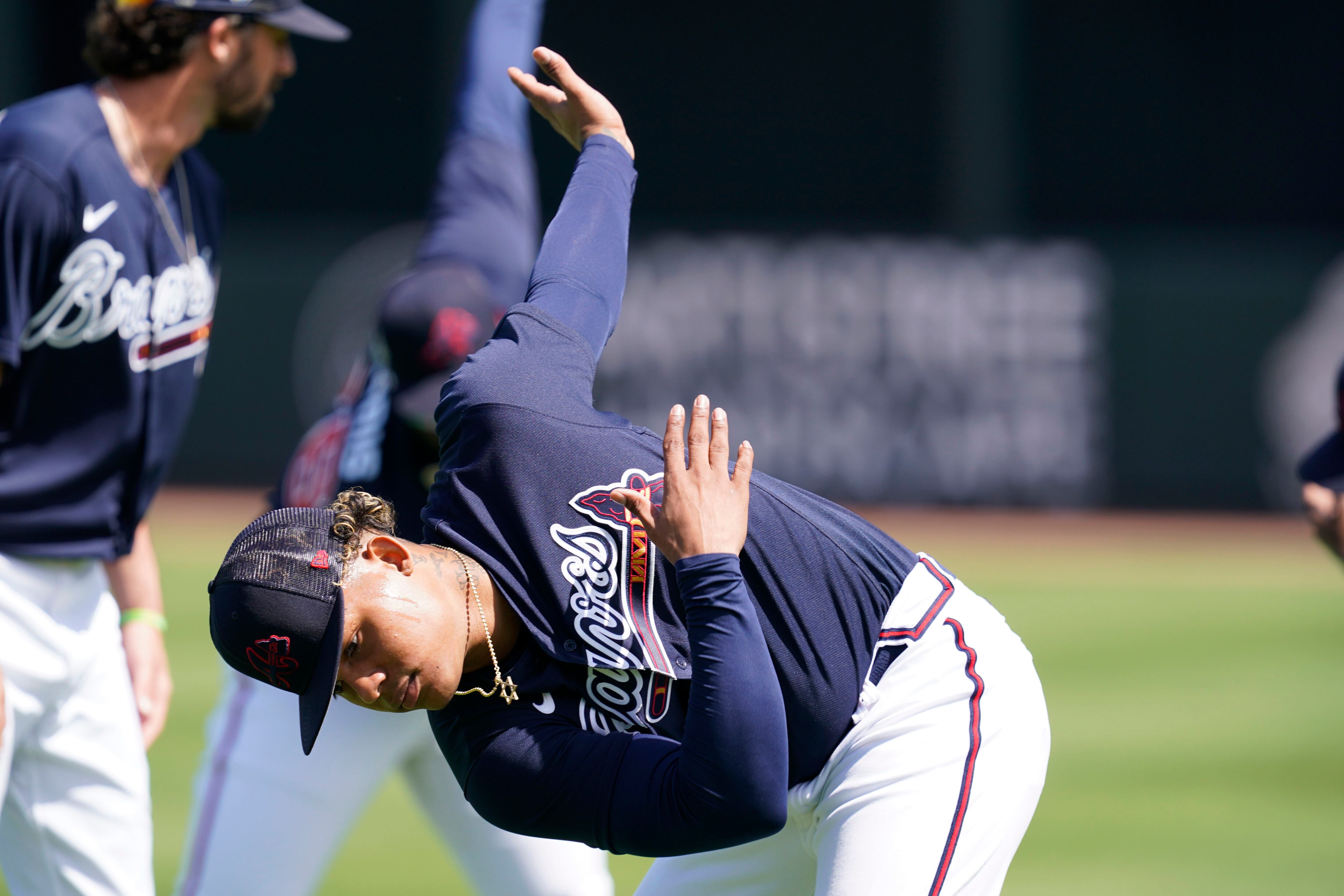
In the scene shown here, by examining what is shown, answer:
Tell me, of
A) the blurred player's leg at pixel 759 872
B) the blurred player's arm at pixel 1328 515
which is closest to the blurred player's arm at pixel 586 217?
the blurred player's leg at pixel 759 872

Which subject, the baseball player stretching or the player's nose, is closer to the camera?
the player's nose

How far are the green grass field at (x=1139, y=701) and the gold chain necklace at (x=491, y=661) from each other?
80.1 inches

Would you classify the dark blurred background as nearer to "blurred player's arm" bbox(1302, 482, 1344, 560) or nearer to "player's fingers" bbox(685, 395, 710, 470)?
"blurred player's arm" bbox(1302, 482, 1344, 560)

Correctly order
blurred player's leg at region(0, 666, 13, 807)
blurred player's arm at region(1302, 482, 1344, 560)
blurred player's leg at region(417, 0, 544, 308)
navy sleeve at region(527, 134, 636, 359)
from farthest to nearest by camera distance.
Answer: blurred player's arm at region(1302, 482, 1344, 560), blurred player's leg at region(417, 0, 544, 308), blurred player's leg at region(0, 666, 13, 807), navy sleeve at region(527, 134, 636, 359)

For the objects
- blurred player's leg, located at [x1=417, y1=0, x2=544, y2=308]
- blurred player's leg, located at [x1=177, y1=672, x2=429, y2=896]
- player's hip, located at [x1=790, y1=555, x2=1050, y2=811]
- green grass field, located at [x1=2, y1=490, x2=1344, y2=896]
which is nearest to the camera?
player's hip, located at [x1=790, y1=555, x2=1050, y2=811]

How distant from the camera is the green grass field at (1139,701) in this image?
5602 millimetres

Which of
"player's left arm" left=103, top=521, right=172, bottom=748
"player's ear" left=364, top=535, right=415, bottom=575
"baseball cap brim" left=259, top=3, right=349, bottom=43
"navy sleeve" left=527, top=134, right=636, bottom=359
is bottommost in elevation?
"player's left arm" left=103, top=521, right=172, bottom=748

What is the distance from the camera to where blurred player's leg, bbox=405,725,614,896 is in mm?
3594

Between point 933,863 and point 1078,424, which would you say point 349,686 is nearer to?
point 933,863

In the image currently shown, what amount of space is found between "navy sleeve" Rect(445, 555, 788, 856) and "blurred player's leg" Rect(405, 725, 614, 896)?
2.73 ft

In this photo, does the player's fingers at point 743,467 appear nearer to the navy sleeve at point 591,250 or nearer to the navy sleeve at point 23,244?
the navy sleeve at point 591,250

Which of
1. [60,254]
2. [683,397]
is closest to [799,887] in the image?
[60,254]

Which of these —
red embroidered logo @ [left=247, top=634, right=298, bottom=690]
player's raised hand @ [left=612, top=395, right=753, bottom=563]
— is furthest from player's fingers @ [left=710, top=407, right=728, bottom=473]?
red embroidered logo @ [left=247, top=634, right=298, bottom=690]

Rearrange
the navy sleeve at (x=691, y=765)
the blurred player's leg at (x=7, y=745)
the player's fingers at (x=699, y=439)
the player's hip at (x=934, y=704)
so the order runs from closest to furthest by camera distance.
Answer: the navy sleeve at (x=691, y=765), the player's fingers at (x=699, y=439), the player's hip at (x=934, y=704), the blurred player's leg at (x=7, y=745)
